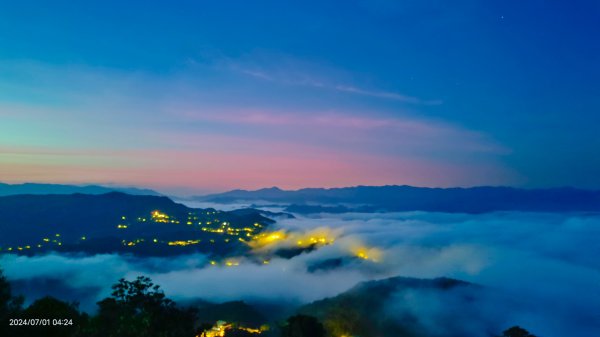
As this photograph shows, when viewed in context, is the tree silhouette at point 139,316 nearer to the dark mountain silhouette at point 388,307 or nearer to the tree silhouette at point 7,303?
the tree silhouette at point 7,303

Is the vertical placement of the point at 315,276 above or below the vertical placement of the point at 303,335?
below

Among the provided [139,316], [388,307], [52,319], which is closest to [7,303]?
[52,319]

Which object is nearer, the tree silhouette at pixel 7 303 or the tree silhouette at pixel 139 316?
the tree silhouette at pixel 7 303

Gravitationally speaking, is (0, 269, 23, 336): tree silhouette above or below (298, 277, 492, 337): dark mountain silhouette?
above

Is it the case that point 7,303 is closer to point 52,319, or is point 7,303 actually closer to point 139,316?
point 52,319

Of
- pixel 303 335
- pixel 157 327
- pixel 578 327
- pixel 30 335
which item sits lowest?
pixel 578 327

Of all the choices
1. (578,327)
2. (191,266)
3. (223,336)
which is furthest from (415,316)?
(191,266)

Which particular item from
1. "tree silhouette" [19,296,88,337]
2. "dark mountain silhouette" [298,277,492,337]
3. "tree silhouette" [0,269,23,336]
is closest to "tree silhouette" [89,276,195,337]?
"tree silhouette" [19,296,88,337]

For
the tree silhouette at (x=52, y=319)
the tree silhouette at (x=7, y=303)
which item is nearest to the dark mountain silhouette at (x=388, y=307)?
the tree silhouette at (x=52, y=319)

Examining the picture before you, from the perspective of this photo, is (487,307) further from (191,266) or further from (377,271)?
(191,266)

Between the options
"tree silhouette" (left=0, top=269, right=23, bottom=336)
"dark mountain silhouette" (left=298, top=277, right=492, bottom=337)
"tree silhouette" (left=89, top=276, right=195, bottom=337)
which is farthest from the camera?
"dark mountain silhouette" (left=298, top=277, right=492, bottom=337)

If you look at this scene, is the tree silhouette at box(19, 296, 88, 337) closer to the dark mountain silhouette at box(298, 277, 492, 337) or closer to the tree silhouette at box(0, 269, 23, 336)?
the tree silhouette at box(0, 269, 23, 336)
